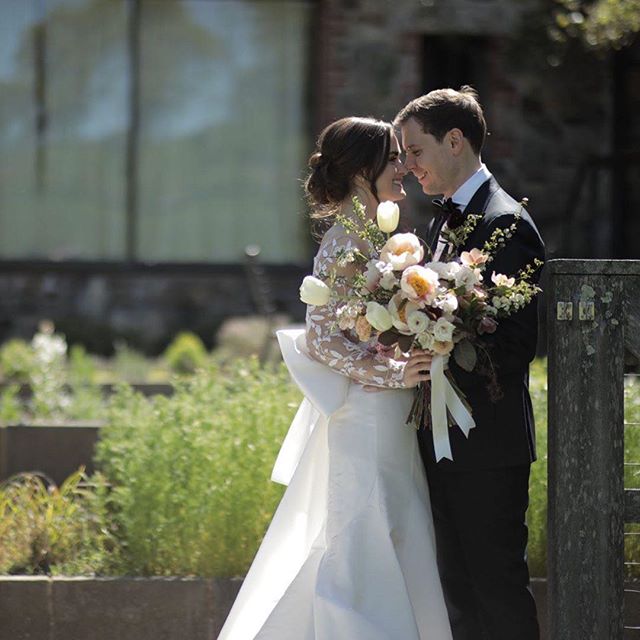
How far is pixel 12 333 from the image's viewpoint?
10.5m

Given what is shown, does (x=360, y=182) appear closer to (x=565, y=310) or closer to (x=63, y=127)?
(x=565, y=310)

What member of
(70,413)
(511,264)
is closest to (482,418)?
(511,264)

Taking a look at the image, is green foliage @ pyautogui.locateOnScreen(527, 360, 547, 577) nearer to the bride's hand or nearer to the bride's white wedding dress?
the bride's white wedding dress

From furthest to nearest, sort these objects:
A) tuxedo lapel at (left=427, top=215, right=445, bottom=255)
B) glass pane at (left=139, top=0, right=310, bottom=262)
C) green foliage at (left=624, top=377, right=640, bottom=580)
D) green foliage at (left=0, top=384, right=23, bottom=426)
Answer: glass pane at (left=139, top=0, right=310, bottom=262)
green foliage at (left=0, top=384, right=23, bottom=426)
green foliage at (left=624, top=377, right=640, bottom=580)
tuxedo lapel at (left=427, top=215, right=445, bottom=255)

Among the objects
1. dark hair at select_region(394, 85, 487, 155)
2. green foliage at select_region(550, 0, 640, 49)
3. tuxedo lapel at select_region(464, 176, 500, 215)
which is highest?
green foliage at select_region(550, 0, 640, 49)

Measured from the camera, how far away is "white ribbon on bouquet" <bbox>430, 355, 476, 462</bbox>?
365 centimetres

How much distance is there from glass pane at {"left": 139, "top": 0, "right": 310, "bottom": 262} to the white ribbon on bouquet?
25.1 ft

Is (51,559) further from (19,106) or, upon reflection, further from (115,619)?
(19,106)

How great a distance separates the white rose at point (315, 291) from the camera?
146 inches

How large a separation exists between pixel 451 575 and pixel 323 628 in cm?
44

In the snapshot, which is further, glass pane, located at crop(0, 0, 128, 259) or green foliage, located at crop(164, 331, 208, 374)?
glass pane, located at crop(0, 0, 128, 259)

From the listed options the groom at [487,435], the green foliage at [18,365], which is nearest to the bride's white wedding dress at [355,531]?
the groom at [487,435]

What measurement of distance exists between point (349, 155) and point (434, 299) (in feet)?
2.23

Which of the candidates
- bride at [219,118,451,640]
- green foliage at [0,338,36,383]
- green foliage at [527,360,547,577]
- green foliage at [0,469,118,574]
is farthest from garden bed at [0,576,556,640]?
green foliage at [0,338,36,383]
